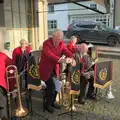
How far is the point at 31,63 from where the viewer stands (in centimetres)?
364

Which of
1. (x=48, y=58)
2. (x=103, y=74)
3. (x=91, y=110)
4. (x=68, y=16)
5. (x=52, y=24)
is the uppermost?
(x=68, y=16)

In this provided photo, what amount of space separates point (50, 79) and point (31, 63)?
533mm

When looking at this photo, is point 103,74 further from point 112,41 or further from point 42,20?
point 112,41

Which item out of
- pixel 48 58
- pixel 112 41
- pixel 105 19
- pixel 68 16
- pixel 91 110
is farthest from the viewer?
pixel 68 16

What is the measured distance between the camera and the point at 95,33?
642 inches

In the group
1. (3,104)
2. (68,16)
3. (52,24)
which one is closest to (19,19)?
(3,104)

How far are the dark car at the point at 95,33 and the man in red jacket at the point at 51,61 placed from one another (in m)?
12.4

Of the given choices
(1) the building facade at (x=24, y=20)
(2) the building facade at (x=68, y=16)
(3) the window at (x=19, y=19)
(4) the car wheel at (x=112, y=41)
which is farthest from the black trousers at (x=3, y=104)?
(2) the building facade at (x=68, y=16)

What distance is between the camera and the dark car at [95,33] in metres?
15.8

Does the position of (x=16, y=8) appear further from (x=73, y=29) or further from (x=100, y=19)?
(x=100, y=19)

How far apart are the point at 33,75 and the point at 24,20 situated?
200 inches

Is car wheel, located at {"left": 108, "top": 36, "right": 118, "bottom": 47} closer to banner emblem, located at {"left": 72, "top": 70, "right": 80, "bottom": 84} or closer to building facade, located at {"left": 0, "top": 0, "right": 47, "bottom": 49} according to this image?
building facade, located at {"left": 0, "top": 0, "right": 47, "bottom": 49}

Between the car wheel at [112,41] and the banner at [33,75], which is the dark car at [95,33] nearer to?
the car wheel at [112,41]

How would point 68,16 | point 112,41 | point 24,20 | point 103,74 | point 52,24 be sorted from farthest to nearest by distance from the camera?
point 52,24 < point 68,16 < point 112,41 < point 24,20 < point 103,74
